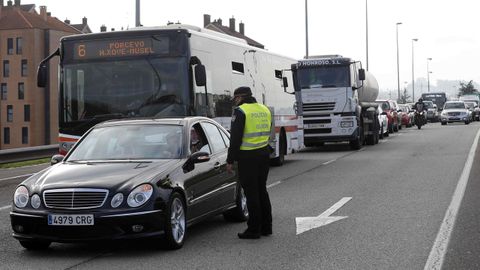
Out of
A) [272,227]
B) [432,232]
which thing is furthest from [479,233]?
[272,227]

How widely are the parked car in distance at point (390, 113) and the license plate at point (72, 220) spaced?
32.3 m

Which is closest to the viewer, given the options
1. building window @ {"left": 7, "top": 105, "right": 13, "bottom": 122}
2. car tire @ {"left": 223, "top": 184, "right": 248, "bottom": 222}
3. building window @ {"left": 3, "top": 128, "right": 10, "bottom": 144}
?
car tire @ {"left": 223, "top": 184, "right": 248, "bottom": 222}

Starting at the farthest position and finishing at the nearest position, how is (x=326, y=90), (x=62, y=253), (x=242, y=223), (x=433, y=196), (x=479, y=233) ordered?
(x=326, y=90) → (x=433, y=196) → (x=242, y=223) → (x=479, y=233) → (x=62, y=253)

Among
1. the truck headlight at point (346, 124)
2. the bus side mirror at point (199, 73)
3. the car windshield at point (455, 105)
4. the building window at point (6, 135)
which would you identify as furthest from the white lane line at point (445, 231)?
the building window at point (6, 135)

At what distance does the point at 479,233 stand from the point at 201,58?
22.5ft

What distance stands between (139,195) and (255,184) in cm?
159

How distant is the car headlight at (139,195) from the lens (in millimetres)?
7094

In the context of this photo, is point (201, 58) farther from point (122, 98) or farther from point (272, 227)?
point (272, 227)

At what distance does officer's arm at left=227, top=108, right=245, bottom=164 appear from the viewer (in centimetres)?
816

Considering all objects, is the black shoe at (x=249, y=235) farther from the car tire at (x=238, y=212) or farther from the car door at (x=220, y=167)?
the car tire at (x=238, y=212)

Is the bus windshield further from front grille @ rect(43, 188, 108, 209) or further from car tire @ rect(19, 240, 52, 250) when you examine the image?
front grille @ rect(43, 188, 108, 209)

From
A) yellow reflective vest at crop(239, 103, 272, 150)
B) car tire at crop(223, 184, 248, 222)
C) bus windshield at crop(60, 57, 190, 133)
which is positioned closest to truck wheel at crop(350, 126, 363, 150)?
bus windshield at crop(60, 57, 190, 133)

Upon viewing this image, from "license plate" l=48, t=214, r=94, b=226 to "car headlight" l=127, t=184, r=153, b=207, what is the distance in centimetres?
41

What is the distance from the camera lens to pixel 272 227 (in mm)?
8891
